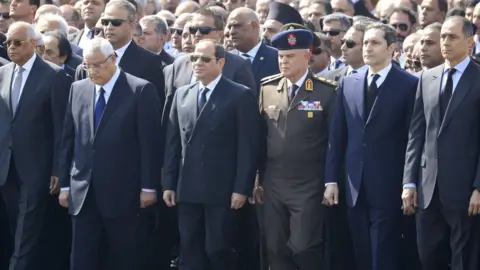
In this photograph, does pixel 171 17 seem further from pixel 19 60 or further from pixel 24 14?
pixel 19 60

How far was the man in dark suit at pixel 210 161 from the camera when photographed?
955 centimetres

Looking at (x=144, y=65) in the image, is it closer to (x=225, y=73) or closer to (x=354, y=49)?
(x=225, y=73)

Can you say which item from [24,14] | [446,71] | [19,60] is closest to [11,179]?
[19,60]

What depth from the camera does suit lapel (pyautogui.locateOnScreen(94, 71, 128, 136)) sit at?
970cm

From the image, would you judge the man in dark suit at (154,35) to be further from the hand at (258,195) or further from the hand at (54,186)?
the hand at (258,195)

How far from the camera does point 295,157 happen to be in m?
9.48

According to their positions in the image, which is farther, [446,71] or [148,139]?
[148,139]

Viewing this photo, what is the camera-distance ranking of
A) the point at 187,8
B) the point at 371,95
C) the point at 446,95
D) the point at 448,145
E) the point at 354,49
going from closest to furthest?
the point at 448,145, the point at 446,95, the point at 371,95, the point at 354,49, the point at 187,8

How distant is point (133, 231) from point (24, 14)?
419 centimetres

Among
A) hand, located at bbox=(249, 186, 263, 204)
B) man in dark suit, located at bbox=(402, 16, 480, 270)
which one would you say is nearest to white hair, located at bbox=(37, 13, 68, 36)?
hand, located at bbox=(249, 186, 263, 204)

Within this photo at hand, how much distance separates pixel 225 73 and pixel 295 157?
133 centimetres

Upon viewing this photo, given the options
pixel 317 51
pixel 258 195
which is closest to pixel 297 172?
pixel 258 195

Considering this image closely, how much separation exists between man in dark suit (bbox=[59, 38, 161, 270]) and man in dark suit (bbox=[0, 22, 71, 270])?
0.49 metres

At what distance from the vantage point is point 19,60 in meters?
10.4
